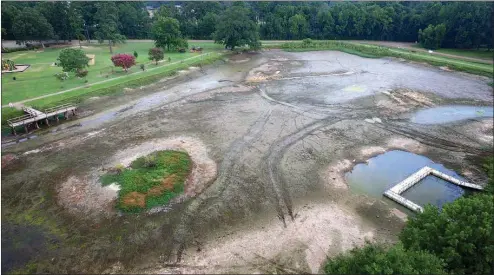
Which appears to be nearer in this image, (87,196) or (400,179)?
(87,196)

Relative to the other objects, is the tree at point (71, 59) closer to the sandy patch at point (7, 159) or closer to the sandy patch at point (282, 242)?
the sandy patch at point (7, 159)

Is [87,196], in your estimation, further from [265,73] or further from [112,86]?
[265,73]

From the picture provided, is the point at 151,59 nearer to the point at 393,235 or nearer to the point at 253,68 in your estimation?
the point at 253,68

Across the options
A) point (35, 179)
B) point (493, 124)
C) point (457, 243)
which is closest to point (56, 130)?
point (35, 179)

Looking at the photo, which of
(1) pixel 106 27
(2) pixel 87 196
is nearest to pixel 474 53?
(2) pixel 87 196

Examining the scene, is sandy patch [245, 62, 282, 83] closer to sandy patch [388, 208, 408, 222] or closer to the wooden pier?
the wooden pier

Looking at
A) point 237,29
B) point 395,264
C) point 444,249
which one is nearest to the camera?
point 395,264
